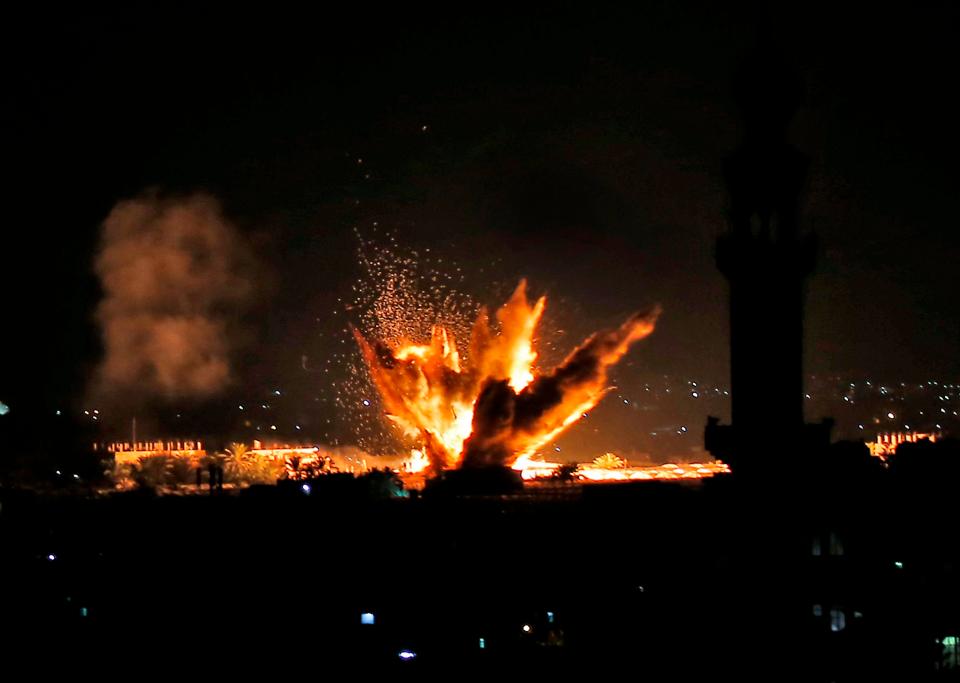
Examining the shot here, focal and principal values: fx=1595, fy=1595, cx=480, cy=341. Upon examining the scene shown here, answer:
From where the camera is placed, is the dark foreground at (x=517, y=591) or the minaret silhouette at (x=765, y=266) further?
the minaret silhouette at (x=765, y=266)

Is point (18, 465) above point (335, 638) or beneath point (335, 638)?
above

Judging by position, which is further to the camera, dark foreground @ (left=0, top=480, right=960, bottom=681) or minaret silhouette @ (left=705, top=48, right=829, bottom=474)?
minaret silhouette @ (left=705, top=48, right=829, bottom=474)

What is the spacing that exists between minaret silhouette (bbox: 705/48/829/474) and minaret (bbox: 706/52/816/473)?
0.10 ft

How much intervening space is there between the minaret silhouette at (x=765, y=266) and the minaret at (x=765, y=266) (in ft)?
0.10

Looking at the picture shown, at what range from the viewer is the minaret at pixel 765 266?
1994 inches

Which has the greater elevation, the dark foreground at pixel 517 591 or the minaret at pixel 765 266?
the minaret at pixel 765 266

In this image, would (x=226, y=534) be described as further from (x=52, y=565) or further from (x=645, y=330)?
(x=645, y=330)

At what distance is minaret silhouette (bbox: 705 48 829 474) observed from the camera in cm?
5066

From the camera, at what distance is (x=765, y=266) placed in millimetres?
51094

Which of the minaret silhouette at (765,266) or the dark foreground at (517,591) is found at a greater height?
the minaret silhouette at (765,266)

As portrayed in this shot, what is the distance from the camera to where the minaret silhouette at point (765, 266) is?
50656 millimetres

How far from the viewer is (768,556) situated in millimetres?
47125

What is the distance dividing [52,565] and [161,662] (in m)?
9.16

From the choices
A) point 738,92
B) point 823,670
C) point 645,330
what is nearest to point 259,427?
point 645,330
